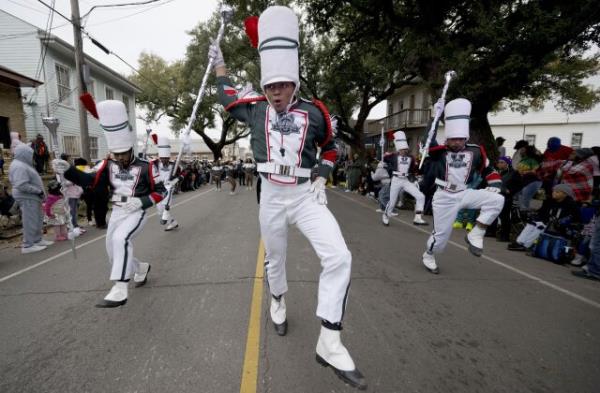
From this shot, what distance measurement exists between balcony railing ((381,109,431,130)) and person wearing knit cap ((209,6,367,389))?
2406 centimetres

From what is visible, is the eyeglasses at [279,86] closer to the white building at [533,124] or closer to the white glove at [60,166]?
the white glove at [60,166]

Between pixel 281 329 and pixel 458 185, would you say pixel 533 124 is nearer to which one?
pixel 458 185

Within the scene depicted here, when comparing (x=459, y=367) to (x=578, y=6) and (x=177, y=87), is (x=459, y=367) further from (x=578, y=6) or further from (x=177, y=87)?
(x=177, y=87)

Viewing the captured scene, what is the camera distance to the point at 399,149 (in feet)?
27.7

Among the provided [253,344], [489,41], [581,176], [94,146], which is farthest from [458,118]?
[94,146]

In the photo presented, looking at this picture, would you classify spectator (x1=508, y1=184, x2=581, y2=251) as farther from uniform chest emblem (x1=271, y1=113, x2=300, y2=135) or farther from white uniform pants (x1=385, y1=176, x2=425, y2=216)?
uniform chest emblem (x1=271, y1=113, x2=300, y2=135)

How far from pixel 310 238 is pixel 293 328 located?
1120 mm

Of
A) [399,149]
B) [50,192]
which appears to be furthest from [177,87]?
[399,149]

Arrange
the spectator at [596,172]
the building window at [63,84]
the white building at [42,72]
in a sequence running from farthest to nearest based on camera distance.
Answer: the building window at [63,84]
the white building at [42,72]
the spectator at [596,172]

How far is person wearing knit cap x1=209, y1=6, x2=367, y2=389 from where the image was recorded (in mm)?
2361

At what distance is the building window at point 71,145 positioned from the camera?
52.7 feet

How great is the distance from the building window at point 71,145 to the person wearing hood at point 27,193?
37.7ft

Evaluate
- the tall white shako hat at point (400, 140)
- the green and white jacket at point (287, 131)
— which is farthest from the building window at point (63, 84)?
the green and white jacket at point (287, 131)

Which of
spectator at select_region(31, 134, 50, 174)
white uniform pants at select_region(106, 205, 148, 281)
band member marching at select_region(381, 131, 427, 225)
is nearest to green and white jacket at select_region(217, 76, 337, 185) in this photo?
white uniform pants at select_region(106, 205, 148, 281)
